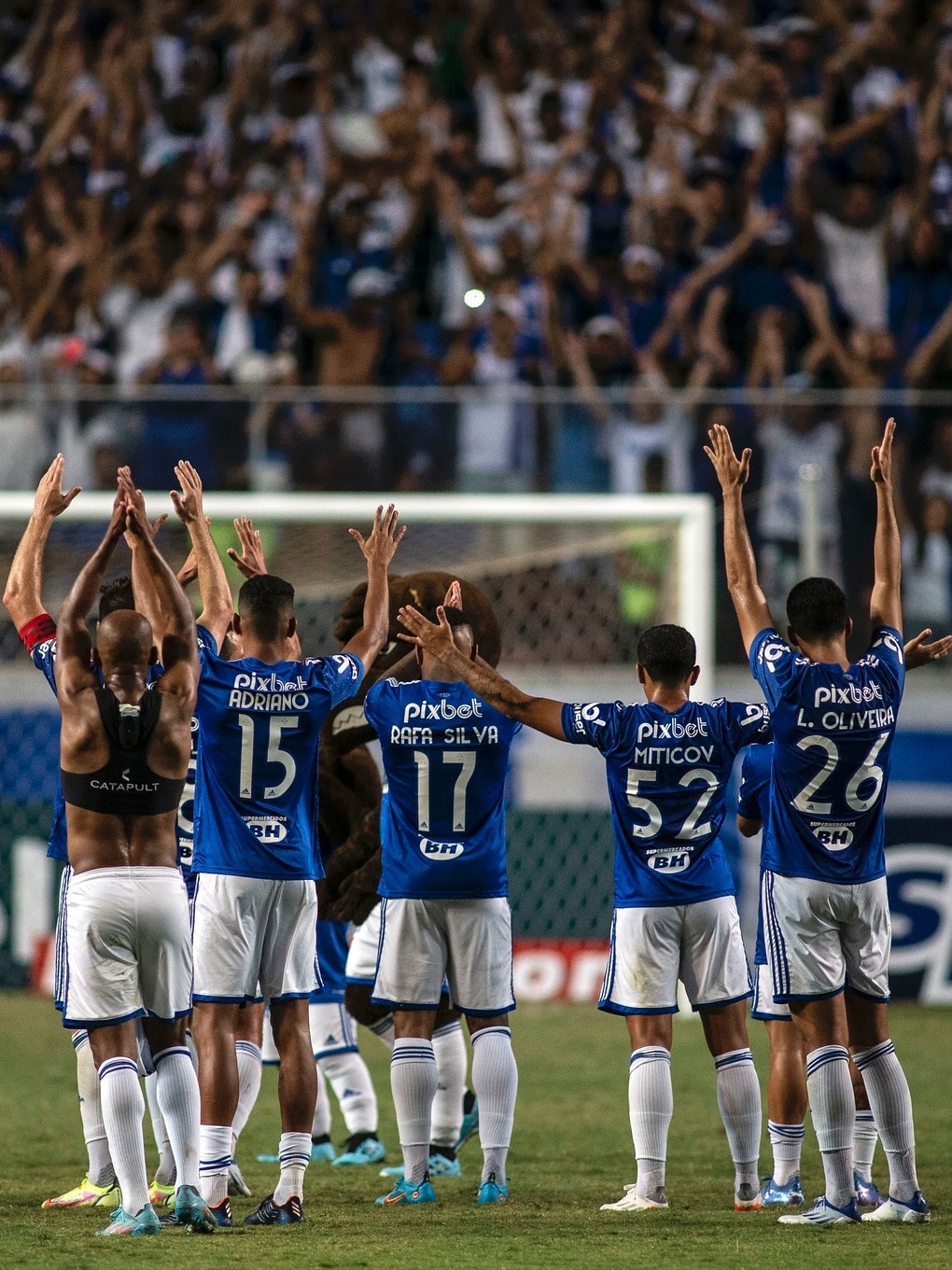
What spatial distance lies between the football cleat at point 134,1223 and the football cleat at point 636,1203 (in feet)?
5.16

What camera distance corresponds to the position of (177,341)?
13727 millimetres

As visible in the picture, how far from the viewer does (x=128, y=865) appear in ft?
19.0

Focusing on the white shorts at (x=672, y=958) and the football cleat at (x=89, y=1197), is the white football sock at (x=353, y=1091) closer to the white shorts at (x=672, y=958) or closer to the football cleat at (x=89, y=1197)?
the football cleat at (x=89, y=1197)

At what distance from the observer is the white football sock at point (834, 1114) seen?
19.8ft

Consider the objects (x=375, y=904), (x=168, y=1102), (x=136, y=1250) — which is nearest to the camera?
(x=136, y=1250)

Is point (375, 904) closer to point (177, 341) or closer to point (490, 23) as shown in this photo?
point (177, 341)

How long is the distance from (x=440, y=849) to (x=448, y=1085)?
1.30m

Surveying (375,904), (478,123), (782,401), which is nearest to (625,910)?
(375,904)

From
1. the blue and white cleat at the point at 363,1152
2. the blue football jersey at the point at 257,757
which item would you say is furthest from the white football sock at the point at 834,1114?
the blue and white cleat at the point at 363,1152

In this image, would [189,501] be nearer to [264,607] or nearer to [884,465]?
[264,607]

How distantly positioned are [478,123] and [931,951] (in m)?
8.08

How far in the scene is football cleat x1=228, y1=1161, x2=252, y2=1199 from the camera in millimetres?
6750

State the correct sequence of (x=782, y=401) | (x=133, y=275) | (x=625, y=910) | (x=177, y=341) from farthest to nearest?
(x=133, y=275) < (x=177, y=341) < (x=782, y=401) < (x=625, y=910)

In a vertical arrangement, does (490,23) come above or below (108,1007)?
above
